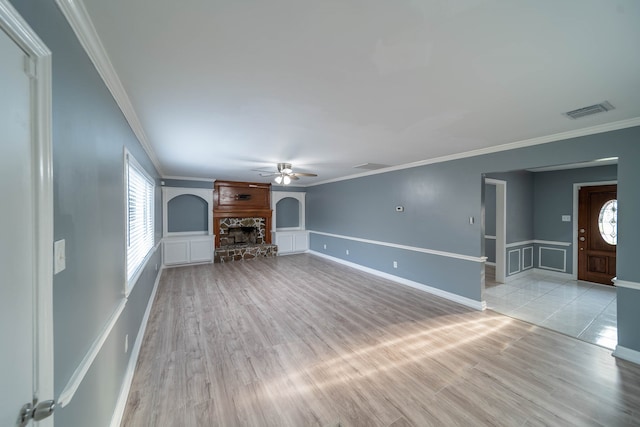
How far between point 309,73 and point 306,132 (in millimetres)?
1207

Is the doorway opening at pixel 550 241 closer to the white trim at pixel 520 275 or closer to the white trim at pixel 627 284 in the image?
the white trim at pixel 520 275

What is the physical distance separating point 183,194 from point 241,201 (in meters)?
1.61

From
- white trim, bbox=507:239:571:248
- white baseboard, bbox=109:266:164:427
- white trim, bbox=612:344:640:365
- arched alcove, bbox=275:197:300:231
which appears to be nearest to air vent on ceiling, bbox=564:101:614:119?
white trim, bbox=612:344:640:365

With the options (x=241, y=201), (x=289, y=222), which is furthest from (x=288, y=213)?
(x=241, y=201)

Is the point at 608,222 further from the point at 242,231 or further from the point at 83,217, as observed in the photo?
the point at 242,231

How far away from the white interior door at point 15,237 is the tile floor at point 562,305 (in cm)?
467

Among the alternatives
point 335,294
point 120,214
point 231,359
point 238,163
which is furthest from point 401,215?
point 120,214

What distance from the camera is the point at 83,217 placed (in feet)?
4.21

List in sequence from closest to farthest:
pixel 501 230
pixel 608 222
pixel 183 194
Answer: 1. pixel 608 222
2. pixel 501 230
3. pixel 183 194

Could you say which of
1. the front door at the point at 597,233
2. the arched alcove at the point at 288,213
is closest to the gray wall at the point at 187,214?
the arched alcove at the point at 288,213

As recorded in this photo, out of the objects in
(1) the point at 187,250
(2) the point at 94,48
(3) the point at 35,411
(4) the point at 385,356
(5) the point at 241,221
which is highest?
(2) the point at 94,48

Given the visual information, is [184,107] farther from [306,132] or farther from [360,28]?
[360,28]

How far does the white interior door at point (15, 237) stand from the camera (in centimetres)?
70

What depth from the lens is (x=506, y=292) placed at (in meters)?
4.52
